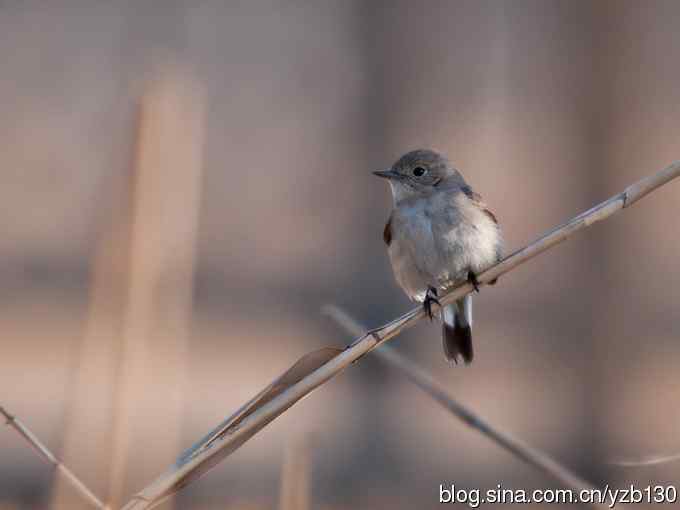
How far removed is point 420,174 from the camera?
331 centimetres

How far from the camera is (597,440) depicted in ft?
20.5

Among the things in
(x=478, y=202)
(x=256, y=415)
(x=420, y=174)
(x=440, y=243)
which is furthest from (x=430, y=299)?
(x=256, y=415)

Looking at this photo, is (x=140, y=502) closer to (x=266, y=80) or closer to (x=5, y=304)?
(x=5, y=304)

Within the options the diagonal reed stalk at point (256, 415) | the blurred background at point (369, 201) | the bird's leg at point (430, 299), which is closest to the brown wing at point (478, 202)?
the bird's leg at point (430, 299)

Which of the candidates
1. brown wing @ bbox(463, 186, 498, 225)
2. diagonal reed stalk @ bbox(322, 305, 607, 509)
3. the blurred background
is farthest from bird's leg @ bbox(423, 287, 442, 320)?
the blurred background

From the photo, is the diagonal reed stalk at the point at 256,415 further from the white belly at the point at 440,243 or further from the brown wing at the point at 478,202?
the brown wing at the point at 478,202

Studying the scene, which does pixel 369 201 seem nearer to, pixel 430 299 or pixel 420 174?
pixel 420 174

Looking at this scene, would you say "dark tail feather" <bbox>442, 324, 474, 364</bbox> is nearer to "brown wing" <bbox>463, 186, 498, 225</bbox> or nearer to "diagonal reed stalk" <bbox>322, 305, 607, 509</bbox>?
"brown wing" <bbox>463, 186, 498, 225</bbox>

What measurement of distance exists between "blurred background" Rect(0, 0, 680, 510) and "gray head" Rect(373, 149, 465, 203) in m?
2.61

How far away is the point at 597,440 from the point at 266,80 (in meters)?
3.13

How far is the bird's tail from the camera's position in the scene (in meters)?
3.25

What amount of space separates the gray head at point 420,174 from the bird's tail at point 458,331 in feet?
1.33

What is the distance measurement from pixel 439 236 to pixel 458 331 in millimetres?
443

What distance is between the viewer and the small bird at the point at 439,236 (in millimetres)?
2951
